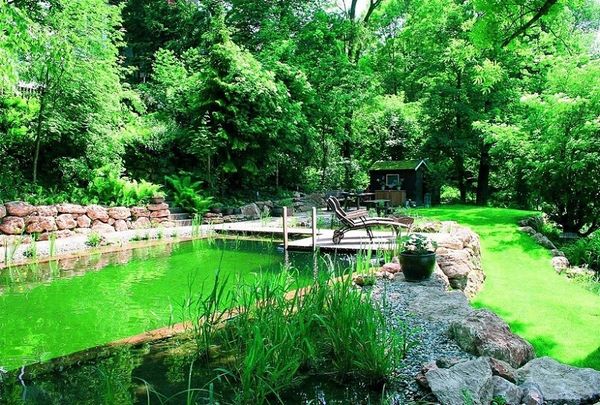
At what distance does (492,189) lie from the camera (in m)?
21.3

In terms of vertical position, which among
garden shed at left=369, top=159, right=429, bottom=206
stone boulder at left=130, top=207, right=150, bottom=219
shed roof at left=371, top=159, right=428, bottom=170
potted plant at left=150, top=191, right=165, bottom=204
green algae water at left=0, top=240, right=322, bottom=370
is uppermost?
shed roof at left=371, top=159, right=428, bottom=170

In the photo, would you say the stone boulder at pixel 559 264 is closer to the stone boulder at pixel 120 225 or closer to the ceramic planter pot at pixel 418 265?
the ceramic planter pot at pixel 418 265

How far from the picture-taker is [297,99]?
16922mm

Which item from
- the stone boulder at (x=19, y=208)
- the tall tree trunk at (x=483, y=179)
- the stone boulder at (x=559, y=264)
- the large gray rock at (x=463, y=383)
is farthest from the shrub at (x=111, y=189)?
the tall tree trunk at (x=483, y=179)

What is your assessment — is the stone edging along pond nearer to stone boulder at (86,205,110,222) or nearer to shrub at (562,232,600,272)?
shrub at (562,232,600,272)

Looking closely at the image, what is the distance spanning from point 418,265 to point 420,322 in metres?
1.49

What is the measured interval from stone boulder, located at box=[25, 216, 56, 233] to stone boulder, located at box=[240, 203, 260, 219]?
546cm

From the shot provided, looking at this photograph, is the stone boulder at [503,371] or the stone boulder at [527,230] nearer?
the stone boulder at [503,371]

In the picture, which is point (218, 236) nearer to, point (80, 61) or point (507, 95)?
point (80, 61)

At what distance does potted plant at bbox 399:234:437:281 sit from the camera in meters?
5.33

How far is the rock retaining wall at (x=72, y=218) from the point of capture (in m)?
9.08

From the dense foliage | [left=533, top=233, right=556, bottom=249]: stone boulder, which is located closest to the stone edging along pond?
the dense foliage

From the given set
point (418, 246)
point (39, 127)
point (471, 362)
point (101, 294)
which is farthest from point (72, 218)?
point (471, 362)

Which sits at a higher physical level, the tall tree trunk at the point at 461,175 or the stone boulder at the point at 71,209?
the tall tree trunk at the point at 461,175
